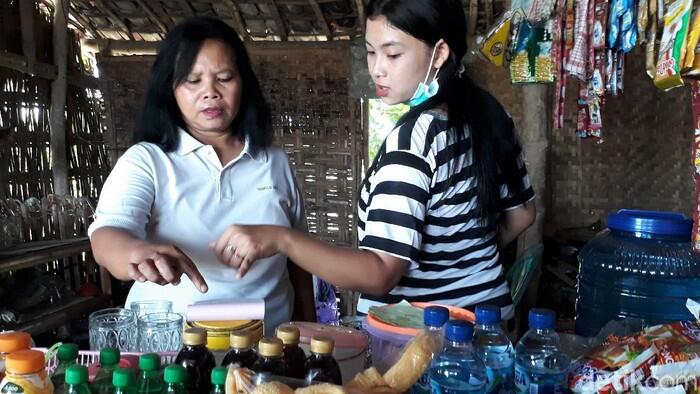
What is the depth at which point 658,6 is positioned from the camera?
1594 millimetres

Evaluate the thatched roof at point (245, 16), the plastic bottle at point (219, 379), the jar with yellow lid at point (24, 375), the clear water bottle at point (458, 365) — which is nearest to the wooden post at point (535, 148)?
the thatched roof at point (245, 16)

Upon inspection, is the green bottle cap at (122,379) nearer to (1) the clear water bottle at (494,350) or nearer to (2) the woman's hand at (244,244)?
(2) the woman's hand at (244,244)

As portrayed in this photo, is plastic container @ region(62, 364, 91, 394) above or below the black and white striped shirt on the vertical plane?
below

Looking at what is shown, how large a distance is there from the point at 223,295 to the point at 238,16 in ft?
10.7

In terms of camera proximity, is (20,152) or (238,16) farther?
(238,16)

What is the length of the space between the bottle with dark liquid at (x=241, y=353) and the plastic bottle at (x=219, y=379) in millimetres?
53

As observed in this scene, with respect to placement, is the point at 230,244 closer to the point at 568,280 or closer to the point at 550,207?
the point at 568,280

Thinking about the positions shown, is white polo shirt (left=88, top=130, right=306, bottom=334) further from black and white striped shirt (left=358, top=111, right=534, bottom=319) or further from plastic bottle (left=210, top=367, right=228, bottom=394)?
plastic bottle (left=210, top=367, right=228, bottom=394)

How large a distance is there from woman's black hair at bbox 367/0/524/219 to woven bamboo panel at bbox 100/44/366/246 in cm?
314

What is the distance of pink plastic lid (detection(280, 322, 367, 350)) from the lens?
38.0 inches

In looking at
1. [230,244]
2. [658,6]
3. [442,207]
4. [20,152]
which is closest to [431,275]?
[442,207]

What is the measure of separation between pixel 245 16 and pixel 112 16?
1005mm

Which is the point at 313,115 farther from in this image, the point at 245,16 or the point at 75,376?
the point at 75,376

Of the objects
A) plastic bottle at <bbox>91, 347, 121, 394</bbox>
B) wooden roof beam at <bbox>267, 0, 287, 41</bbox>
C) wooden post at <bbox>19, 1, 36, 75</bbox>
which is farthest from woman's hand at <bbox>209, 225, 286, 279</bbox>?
wooden roof beam at <bbox>267, 0, 287, 41</bbox>
